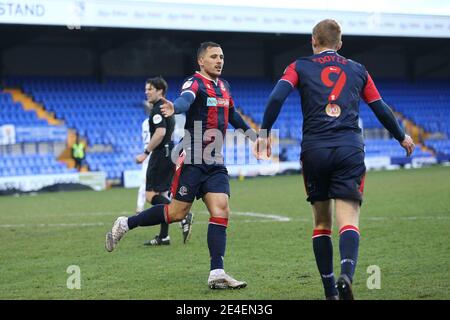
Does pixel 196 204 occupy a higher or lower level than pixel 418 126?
lower

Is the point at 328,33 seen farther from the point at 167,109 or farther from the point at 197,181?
the point at 197,181

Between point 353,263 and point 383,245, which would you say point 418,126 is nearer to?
point 383,245

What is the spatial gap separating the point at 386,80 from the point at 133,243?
27.4m

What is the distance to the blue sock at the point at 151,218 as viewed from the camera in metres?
7.20

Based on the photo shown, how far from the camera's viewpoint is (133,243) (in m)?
10.2

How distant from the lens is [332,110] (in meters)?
5.70

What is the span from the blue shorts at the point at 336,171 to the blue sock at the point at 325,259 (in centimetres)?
31

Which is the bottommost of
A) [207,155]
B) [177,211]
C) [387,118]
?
[177,211]

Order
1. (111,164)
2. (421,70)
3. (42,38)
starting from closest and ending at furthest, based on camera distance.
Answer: (111,164) → (42,38) → (421,70)

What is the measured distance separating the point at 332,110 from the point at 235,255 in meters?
3.38

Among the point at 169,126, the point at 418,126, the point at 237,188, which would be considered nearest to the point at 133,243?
the point at 169,126

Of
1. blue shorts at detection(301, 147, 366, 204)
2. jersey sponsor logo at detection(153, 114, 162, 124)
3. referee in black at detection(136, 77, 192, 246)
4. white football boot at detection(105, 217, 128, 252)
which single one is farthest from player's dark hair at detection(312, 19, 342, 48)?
jersey sponsor logo at detection(153, 114, 162, 124)

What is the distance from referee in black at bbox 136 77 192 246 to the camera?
1002 centimetres

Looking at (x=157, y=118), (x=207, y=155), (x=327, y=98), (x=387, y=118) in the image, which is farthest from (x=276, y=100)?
(x=157, y=118)
